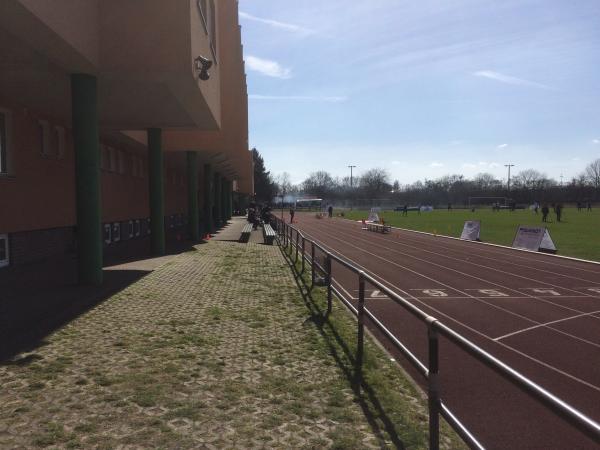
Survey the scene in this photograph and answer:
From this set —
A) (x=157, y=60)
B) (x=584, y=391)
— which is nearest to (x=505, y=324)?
(x=584, y=391)

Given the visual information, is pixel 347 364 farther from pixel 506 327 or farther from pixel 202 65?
pixel 202 65

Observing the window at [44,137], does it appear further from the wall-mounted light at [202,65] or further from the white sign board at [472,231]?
the white sign board at [472,231]

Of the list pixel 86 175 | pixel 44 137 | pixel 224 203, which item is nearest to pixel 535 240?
pixel 86 175

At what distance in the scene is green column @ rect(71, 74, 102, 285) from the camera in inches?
388

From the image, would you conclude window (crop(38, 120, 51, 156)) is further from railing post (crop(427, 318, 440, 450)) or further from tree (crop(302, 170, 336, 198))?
tree (crop(302, 170, 336, 198))

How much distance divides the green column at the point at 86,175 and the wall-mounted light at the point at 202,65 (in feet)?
6.96

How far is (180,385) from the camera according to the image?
4.73 metres

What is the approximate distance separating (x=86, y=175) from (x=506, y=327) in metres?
8.16

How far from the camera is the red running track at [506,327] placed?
4.62 m

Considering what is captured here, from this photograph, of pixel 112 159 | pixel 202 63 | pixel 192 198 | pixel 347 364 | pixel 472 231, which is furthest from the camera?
pixel 472 231

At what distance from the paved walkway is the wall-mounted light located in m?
5.25

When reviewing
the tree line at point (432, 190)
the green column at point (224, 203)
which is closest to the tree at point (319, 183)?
the tree line at point (432, 190)

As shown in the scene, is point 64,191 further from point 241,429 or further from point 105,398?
point 241,429

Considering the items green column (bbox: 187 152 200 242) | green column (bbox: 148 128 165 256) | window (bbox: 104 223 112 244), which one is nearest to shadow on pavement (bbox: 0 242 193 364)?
green column (bbox: 148 128 165 256)
